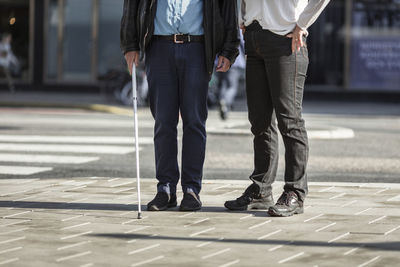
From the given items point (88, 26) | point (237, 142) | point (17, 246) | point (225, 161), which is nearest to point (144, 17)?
point (17, 246)

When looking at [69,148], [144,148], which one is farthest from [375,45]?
[69,148]

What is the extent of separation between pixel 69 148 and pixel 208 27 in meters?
5.54

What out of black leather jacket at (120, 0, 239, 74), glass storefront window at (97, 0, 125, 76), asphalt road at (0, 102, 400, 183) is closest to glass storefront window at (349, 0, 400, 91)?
asphalt road at (0, 102, 400, 183)

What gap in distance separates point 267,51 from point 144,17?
861mm

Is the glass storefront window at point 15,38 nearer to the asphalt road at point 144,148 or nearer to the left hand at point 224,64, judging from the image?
the asphalt road at point 144,148

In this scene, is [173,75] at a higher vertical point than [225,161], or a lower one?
higher

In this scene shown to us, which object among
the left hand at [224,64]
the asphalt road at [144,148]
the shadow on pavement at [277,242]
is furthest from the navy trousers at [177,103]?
the asphalt road at [144,148]

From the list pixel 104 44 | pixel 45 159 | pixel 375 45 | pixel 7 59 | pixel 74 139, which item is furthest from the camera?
pixel 7 59

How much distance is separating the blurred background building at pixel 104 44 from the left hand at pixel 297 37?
1775 centimetres

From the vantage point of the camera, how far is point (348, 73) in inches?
952

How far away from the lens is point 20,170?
916 cm

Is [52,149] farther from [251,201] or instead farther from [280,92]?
[280,92]

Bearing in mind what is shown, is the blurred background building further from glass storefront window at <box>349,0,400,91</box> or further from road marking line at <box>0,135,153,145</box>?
road marking line at <box>0,135,153,145</box>

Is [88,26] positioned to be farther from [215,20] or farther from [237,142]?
[215,20]
